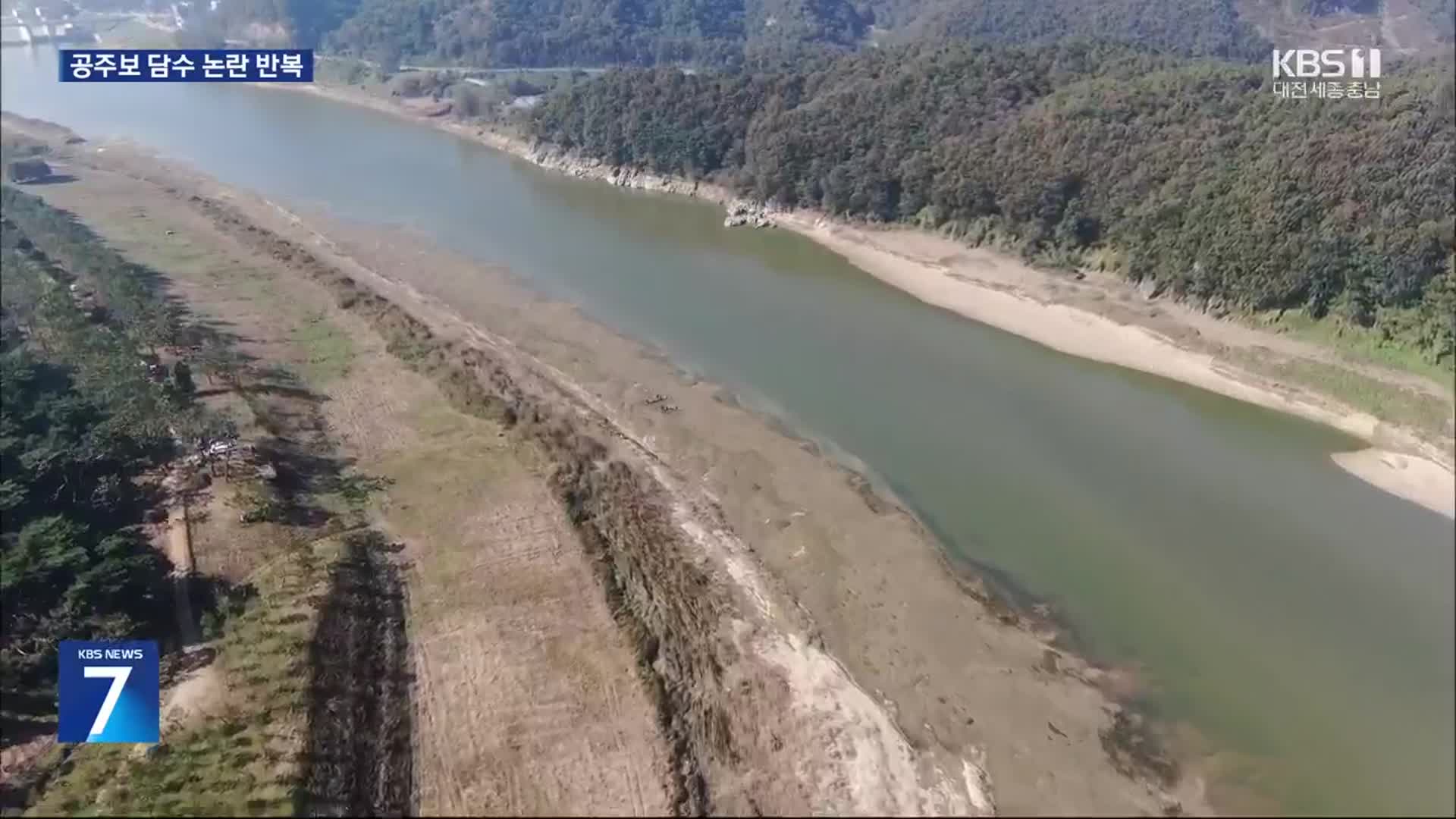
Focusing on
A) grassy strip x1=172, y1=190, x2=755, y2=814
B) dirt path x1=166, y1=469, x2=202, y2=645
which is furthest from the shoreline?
dirt path x1=166, y1=469, x2=202, y2=645

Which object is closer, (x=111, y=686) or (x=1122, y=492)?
(x=111, y=686)

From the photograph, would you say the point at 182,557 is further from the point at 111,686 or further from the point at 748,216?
the point at 748,216

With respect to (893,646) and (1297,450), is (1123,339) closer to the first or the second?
(1297,450)

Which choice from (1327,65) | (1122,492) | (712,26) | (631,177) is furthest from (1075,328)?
(712,26)

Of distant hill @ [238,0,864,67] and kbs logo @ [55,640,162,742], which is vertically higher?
distant hill @ [238,0,864,67]

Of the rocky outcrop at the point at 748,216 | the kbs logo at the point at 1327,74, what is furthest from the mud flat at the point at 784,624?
the kbs logo at the point at 1327,74

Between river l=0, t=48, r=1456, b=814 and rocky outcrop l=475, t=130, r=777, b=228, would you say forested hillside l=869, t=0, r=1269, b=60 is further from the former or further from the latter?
river l=0, t=48, r=1456, b=814
